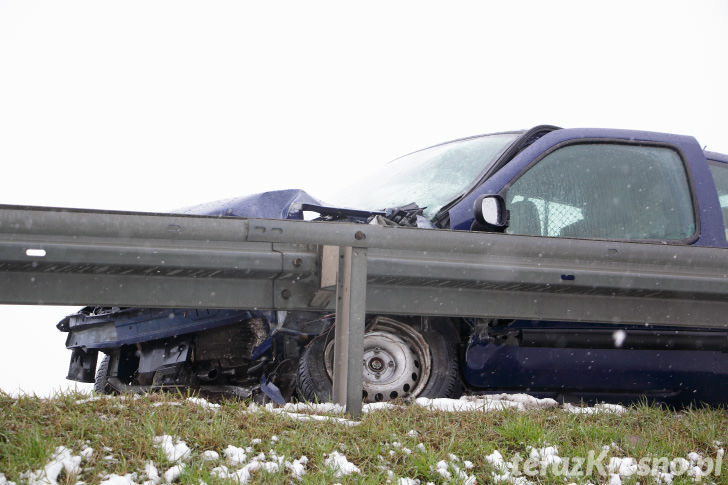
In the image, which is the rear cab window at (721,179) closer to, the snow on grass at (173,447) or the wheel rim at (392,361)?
the wheel rim at (392,361)

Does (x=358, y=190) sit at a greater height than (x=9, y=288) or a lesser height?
greater

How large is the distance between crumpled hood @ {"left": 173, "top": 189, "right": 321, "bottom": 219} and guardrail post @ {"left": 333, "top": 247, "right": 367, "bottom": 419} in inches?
55.1

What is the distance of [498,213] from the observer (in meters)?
4.30

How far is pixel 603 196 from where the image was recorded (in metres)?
4.97

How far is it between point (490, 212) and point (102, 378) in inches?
123

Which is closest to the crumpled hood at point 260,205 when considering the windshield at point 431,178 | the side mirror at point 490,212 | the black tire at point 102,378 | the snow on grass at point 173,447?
the windshield at point 431,178

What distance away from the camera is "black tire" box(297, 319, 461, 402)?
4.32m

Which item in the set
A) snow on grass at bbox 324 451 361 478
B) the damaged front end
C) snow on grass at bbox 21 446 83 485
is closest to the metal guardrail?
snow on grass at bbox 324 451 361 478

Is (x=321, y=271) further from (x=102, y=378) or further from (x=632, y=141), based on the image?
(x=632, y=141)

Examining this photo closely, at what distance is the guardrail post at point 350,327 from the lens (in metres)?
→ 3.09

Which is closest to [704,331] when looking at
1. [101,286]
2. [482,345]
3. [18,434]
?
[482,345]

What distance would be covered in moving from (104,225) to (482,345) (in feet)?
8.42

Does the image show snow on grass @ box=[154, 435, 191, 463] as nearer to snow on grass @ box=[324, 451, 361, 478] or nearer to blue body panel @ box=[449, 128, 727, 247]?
snow on grass @ box=[324, 451, 361, 478]

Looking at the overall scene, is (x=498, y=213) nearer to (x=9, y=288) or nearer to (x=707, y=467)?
(x=707, y=467)
